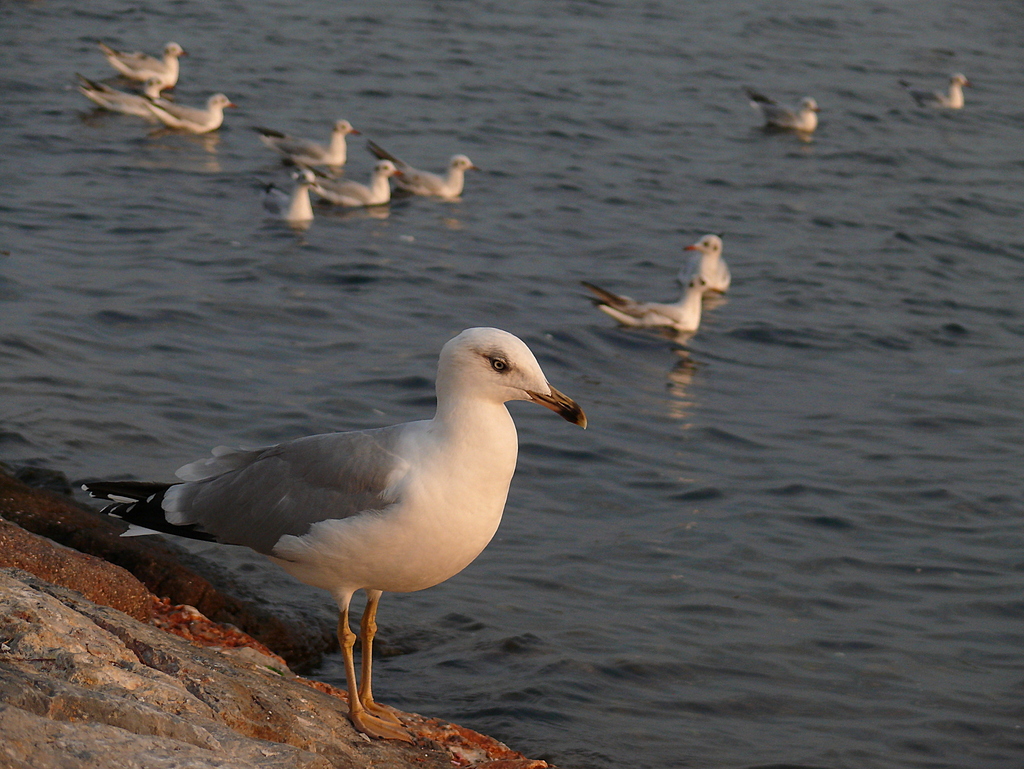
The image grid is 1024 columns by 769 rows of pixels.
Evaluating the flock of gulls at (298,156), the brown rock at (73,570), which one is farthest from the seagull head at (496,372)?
the flock of gulls at (298,156)

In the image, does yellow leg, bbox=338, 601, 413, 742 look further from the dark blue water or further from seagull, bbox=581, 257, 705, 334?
seagull, bbox=581, 257, 705, 334

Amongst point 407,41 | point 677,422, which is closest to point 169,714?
point 677,422

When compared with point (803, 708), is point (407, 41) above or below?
above

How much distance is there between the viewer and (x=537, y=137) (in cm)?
1872

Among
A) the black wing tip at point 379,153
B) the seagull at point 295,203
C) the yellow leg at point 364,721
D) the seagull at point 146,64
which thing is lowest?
the yellow leg at point 364,721

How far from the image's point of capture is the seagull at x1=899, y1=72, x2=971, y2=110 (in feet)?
72.0

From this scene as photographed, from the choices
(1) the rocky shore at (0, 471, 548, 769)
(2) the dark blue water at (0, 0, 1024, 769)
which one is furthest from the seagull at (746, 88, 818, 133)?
(1) the rocky shore at (0, 471, 548, 769)

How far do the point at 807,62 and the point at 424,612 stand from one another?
1999 centimetres

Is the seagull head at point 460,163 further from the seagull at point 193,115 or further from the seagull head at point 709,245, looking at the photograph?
the seagull at point 193,115

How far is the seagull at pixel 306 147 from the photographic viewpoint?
17609 mm

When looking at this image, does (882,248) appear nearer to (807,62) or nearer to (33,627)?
(807,62)

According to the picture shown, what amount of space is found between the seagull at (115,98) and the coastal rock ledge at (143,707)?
15.4m

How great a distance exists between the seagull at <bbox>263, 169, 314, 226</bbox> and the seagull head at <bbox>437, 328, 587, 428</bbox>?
11241 mm

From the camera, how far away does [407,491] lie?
4.64 m
